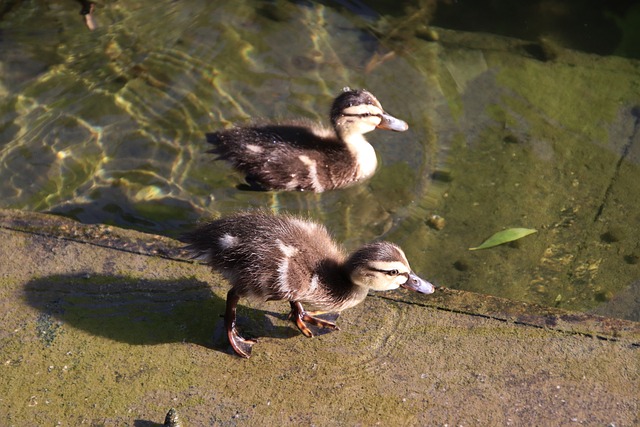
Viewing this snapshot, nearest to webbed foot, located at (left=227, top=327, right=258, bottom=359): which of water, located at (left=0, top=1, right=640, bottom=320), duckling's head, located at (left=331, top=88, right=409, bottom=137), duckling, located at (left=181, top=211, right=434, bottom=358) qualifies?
duckling, located at (left=181, top=211, right=434, bottom=358)

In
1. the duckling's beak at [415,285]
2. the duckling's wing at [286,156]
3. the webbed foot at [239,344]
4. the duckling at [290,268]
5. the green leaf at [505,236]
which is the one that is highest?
the duckling at [290,268]

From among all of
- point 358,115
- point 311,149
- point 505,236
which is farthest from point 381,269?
point 358,115

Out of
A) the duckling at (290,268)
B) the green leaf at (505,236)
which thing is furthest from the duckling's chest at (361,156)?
the duckling at (290,268)

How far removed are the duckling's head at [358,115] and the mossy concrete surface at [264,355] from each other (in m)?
1.52

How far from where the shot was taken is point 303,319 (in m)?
4.07

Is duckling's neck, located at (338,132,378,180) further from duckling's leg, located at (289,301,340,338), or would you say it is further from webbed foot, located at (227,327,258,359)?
webbed foot, located at (227,327,258,359)

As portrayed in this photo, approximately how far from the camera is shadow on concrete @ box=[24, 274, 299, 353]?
3.95m

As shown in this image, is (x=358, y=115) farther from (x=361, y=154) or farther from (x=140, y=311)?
(x=140, y=311)

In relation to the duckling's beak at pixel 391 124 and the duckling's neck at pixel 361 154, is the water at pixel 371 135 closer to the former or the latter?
the duckling's neck at pixel 361 154

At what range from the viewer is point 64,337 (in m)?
3.92

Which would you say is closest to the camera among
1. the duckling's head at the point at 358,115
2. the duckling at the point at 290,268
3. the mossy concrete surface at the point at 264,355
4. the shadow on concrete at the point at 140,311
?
the mossy concrete surface at the point at 264,355

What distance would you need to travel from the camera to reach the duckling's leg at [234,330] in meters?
3.86

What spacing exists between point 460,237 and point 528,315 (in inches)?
41.4

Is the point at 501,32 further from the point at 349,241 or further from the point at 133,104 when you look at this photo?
the point at 133,104
